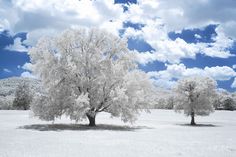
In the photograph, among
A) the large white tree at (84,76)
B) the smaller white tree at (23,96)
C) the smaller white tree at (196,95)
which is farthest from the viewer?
the smaller white tree at (23,96)

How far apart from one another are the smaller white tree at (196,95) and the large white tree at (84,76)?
1445 centimetres

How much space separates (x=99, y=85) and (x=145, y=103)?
224 inches

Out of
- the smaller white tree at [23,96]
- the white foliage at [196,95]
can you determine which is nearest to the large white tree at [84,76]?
the white foliage at [196,95]

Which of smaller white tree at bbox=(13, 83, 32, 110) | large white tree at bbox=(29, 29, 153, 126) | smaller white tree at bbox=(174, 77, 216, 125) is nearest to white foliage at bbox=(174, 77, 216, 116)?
smaller white tree at bbox=(174, 77, 216, 125)

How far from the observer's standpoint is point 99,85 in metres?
37.5

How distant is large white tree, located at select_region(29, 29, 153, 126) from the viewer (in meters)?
36.4

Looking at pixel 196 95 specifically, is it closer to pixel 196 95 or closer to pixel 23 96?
pixel 196 95

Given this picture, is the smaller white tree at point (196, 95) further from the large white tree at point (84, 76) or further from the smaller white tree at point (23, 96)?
the smaller white tree at point (23, 96)

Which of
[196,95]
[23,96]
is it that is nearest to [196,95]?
[196,95]

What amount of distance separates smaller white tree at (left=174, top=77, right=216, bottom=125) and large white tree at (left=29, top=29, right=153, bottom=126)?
14455 mm

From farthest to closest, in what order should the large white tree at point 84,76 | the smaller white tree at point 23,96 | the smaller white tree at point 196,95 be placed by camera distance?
the smaller white tree at point 23,96
the smaller white tree at point 196,95
the large white tree at point 84,76

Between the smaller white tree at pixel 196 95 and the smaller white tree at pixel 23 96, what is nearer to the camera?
the smaller white tree at pixel 196 95

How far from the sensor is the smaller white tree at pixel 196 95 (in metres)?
51.0

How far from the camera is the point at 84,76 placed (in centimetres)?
3722
